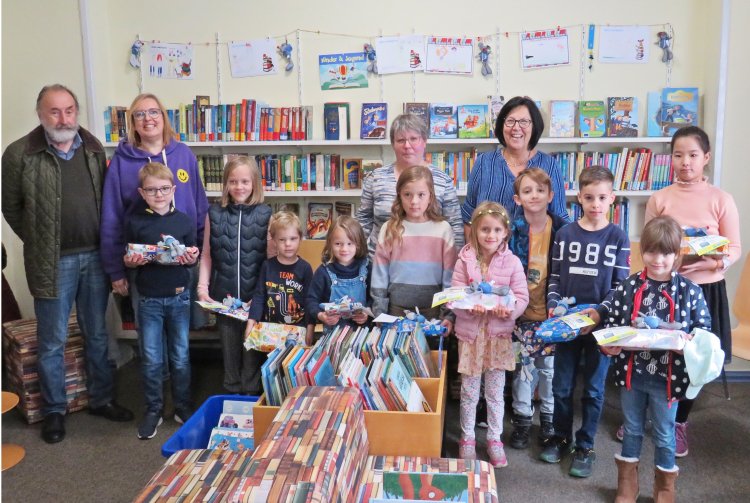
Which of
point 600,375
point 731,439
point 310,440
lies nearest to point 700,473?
point 731,439

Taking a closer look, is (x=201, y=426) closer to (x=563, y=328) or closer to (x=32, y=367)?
(x=32, y=367)

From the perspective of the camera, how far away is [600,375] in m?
2.38

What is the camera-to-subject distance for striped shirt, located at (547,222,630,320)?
7.51 feet

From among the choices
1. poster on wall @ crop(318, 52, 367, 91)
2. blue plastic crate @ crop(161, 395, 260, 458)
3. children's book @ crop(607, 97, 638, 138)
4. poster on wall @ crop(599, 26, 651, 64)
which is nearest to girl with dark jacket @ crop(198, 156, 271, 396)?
blue plastic crate @ crop(161, 395, 260, 458)

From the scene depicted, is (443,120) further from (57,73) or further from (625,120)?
(57,73)

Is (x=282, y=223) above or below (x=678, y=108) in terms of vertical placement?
below

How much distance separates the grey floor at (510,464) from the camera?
2.35 m

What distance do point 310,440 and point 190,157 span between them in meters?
1.99

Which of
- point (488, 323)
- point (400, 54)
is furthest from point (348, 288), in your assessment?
point (400, 54)

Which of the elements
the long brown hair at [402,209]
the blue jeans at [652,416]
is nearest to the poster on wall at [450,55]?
the long brown hair at [402,209]

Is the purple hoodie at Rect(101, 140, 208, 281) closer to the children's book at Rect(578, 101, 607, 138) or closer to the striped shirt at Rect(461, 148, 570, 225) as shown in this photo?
the striped shirt at Rect(461, 148, 570, 225)

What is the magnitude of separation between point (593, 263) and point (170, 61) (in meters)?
3.36

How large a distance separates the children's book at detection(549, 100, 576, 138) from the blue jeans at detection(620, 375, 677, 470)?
2.25m

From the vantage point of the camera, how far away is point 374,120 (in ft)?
13.4
